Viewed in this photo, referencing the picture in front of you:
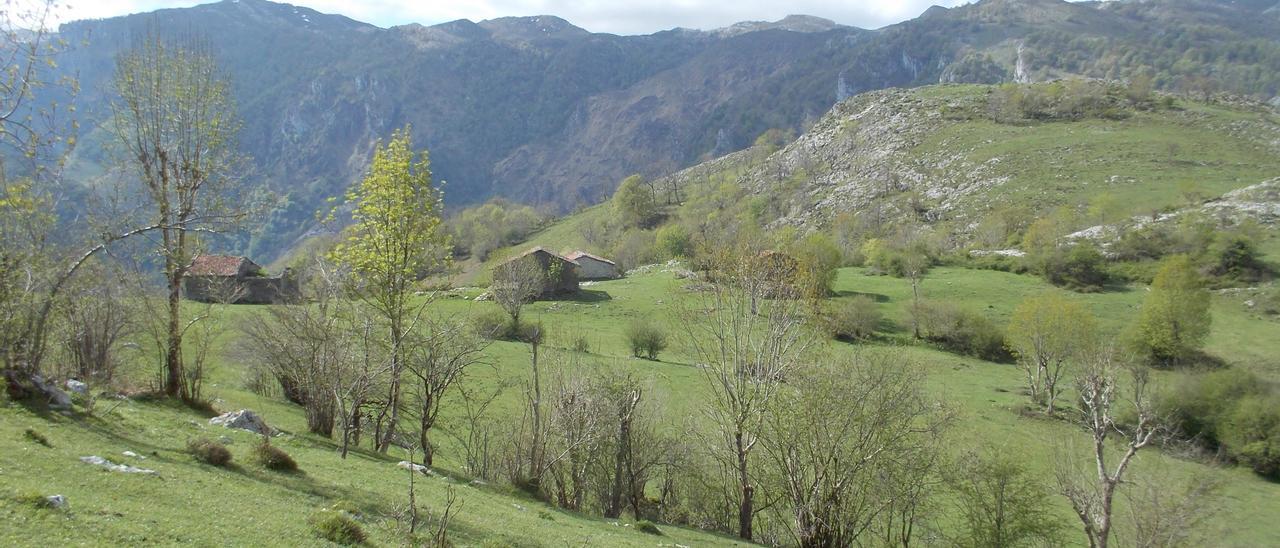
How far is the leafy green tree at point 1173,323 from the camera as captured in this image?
5372 centimetres

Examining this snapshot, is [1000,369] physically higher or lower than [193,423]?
lower

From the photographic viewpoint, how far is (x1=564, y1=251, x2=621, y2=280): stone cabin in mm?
88750

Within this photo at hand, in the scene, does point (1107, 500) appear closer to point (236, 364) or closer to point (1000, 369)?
point (1000, 369)

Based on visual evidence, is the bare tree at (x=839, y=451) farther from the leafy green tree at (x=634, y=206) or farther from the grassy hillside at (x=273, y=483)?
the leafy green tree at (x=634, y=206)

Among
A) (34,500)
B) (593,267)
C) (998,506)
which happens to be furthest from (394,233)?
(593,267)

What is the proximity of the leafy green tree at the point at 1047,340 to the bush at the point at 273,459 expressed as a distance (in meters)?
48.2

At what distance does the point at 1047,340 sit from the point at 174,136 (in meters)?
54.0

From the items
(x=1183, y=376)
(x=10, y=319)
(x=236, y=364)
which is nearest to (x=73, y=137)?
(x=10, y=319)

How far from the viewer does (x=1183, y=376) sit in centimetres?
4709

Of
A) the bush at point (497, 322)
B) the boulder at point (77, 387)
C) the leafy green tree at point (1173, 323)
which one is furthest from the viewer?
the leafy green tree at point (1173, 323)

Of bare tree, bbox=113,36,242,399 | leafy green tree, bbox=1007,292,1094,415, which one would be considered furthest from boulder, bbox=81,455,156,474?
leafy green tree, bbox=1007,292,1094,415

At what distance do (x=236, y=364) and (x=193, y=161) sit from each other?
71.2 ft

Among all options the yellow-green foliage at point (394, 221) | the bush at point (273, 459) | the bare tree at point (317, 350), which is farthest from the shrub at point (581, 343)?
the bush at point (273, 459)

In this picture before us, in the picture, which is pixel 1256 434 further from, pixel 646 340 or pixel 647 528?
pixel 647 528
